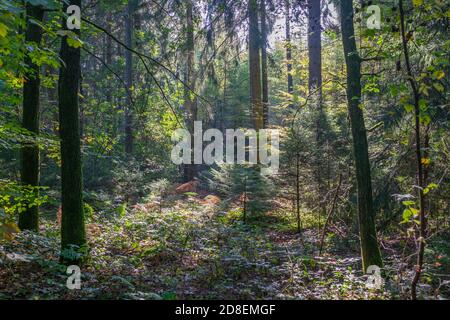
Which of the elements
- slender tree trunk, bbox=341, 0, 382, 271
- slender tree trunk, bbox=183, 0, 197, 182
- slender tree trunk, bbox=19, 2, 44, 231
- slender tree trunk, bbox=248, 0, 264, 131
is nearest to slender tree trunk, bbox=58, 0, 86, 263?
slender tree trunk, bbox=19, 2, 44, 231

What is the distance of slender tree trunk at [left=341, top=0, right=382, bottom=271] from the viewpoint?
221 inches

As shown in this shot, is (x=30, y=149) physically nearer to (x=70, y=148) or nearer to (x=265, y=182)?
(x=70, y=148)

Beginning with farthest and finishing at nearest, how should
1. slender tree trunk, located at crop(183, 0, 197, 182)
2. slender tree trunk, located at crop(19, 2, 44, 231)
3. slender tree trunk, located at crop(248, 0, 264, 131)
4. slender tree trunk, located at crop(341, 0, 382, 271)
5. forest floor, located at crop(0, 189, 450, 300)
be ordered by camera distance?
slender tree trunk, located at crop(248, 0, 264, 131), slender tree trunk, located at crop(183, 0, 197, 182), slender tree trunk, located at crop(19, 2, 44, 231), slender tree trunk, located at crop(341, 0, 382, 271), forest floor, located at crop(0, 189, 450, 300)

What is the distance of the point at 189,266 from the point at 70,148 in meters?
2.87

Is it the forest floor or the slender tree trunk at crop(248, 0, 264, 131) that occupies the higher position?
the slender tree trunk at crop(248, 0, 264, 131)

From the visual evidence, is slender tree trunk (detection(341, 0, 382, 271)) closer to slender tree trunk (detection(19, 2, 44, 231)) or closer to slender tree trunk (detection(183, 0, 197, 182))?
slender tree trunk (detection(183, 0, 197, 182))

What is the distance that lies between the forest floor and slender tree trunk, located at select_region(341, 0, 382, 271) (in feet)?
1.15

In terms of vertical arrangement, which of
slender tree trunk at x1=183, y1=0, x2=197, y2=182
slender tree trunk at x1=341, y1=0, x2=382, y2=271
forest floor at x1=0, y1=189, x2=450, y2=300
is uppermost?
slender tree trunk at x1=183, y1=0, x2=197, y2=182

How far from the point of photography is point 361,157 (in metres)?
5.67

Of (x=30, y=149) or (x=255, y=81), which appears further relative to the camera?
(x=255, y=81)

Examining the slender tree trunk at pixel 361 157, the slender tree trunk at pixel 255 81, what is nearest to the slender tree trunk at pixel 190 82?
the slender tree trunk at pixel 255 81

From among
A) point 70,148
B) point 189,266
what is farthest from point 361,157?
point 70,148

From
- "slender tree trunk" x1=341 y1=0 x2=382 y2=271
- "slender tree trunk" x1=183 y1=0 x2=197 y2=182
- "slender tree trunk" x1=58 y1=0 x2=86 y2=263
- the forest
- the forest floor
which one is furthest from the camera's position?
"slender tree trunk" x1=183 y1=0 x2=197 y2=182

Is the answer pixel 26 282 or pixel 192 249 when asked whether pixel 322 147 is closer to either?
pixel 192 249
